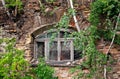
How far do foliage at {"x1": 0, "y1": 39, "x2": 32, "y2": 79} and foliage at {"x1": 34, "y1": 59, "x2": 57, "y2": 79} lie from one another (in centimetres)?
27

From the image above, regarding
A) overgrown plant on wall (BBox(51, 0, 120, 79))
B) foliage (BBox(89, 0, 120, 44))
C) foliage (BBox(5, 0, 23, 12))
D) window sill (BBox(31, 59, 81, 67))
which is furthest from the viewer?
foliage (BBox(5, 0, 23, 12))

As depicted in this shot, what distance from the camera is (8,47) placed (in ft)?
22.2

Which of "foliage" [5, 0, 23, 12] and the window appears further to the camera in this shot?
the window

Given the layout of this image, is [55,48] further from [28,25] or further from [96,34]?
[96,34]

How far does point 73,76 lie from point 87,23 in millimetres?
1131

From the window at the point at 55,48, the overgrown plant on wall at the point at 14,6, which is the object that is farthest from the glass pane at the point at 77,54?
the overgrown plant on wall at the point at 14,6

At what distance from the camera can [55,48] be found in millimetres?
7602

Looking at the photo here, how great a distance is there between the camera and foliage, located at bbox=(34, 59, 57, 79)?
693 centimetres

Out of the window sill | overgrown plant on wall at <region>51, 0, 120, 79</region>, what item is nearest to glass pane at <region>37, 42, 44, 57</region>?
the window sill

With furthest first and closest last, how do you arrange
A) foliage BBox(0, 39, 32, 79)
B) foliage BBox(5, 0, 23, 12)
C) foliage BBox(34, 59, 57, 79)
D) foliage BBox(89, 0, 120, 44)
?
foliage BBox(5, 0, 23, 12)
foliage BBox(34, 59, 57, 79)
foliage BBox(89, 0, 120, 44)
foliage BBox(0, 39, 32, 79)

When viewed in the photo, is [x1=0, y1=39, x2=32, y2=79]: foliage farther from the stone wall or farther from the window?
the window

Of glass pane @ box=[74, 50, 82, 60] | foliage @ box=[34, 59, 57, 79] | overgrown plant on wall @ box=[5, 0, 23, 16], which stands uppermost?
overgrown plant on wall @ box=[5, 0, 23, 16]

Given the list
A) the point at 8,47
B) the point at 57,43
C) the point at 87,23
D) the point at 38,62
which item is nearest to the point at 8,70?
the point at 8,47

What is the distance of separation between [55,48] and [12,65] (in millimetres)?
1367
